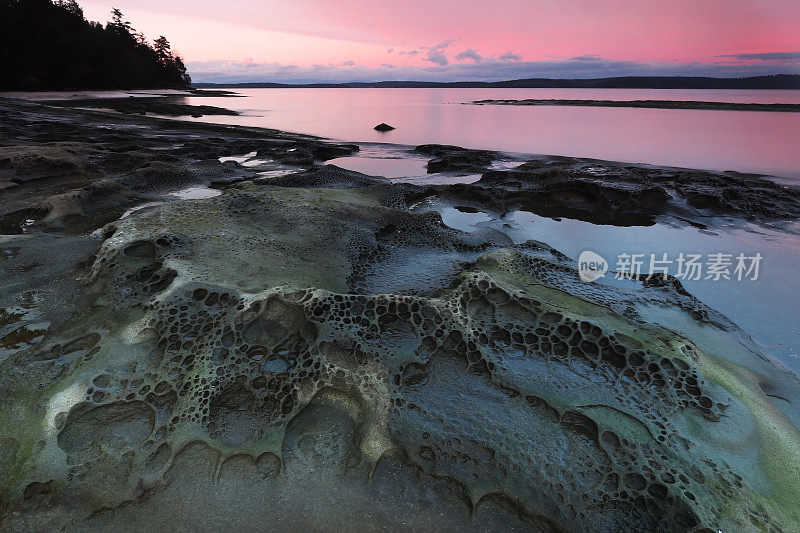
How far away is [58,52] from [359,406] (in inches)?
1986

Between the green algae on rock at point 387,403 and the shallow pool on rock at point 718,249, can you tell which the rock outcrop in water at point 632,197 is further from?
the green algae on rock at point 387,403

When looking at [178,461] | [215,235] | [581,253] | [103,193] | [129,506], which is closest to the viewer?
[129,506]

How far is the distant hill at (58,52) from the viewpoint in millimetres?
32344

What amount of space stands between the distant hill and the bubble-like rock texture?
1734 inches

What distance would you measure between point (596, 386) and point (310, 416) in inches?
67.0

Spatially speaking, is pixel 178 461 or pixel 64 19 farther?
pixel 64 19

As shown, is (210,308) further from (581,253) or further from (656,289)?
(581,253)

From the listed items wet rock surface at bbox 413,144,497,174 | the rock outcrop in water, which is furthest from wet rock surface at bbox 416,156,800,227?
wet rock surface at bbox 413,144,497,174

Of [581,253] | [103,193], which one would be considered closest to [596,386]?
[581,253]

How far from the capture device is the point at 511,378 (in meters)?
2.39

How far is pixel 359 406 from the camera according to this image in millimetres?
2143
